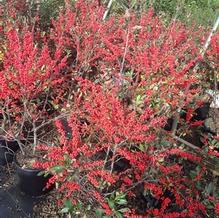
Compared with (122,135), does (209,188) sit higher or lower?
lower

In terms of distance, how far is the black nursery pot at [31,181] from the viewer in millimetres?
3436

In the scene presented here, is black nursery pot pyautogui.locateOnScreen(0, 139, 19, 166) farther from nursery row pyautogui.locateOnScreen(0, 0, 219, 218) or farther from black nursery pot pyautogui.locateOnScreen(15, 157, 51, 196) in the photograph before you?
black nursery pot pyautogui.locateOnScreen(15, 157, 51, 196)

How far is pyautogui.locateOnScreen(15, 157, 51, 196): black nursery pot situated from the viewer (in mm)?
3436

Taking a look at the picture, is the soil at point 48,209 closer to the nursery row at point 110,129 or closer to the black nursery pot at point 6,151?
the nursery row at point 110,129

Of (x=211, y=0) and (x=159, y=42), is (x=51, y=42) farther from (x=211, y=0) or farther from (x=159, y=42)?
(x=211, y=0)

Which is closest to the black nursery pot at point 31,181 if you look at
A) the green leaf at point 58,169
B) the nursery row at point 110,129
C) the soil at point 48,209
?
the nursery row at point 110,129

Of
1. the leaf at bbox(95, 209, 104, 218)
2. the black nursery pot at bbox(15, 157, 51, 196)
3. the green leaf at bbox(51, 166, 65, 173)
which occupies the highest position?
the green leaf at bbox(51, 166, 65, 173)

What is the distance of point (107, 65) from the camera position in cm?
464

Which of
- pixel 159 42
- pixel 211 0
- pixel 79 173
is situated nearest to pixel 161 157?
pixel 79 173

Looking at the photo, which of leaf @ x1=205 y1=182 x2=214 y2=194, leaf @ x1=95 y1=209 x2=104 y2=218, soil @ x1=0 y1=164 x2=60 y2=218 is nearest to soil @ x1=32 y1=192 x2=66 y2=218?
soil @ x1=0 y1=164 x2=60 y2=218

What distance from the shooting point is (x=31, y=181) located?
11.5 ft

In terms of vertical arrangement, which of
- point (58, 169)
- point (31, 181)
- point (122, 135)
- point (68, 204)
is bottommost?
point (31, 181)

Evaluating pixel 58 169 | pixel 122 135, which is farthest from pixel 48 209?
pixel 122 135

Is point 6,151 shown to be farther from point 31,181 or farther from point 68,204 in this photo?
point 68,204
